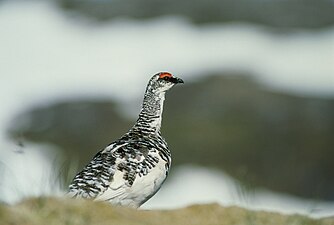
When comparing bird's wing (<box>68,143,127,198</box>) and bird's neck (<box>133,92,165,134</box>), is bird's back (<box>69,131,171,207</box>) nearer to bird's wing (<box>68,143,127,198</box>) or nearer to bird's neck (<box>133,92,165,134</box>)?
bird's wing (<box>68,143,127,198</box>)

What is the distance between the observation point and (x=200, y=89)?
129 feet

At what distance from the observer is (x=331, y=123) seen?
35.3 m

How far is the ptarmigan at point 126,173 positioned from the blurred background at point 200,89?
7.75m

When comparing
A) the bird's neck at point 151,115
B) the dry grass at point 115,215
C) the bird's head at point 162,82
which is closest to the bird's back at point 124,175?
the dry grass at point 115,215

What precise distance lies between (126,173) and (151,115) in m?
1.54

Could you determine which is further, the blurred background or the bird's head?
the blurred background

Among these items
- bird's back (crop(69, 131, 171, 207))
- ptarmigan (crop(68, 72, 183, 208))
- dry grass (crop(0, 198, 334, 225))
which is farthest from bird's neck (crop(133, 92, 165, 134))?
dry grass (crop(0, 198, 334, 225))

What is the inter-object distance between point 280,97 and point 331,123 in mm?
4085

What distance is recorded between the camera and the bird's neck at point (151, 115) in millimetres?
10077

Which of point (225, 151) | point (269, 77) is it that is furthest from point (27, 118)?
point (269, 77)

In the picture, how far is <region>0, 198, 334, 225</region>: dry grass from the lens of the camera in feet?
21.2

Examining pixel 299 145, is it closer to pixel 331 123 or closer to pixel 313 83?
pixel 331 123

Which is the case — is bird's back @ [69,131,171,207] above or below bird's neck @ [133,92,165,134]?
below

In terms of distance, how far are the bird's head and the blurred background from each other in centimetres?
666
